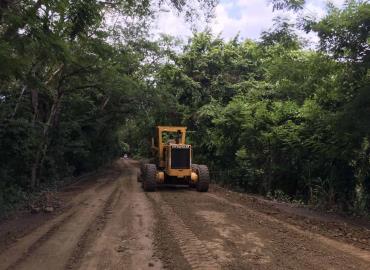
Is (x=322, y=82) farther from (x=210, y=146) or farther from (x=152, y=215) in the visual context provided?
(x=210, y=146)

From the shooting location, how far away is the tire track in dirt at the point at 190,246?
7.78 meters

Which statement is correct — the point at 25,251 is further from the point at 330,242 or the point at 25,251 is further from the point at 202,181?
the point at 202,181

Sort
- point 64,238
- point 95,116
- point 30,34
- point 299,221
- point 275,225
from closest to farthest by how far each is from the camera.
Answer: point 30,34 → point 64,238 → point 275,225 → point 299,221 → point 95,116

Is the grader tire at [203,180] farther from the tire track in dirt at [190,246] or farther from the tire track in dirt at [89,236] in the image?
the tire track in dirt at [190,246]

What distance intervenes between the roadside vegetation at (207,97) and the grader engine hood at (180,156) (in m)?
3.43

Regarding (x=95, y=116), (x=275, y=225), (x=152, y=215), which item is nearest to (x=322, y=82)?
(x=275, y=225)

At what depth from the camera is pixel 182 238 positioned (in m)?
9.83

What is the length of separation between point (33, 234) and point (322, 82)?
9603 millimetres

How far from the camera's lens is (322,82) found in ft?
49.3

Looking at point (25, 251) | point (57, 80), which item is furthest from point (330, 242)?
point (57, 80)

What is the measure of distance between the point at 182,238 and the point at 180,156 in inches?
397

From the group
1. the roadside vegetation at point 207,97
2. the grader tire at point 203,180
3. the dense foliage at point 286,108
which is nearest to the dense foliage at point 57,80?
the roadside vegetation at point 207,97

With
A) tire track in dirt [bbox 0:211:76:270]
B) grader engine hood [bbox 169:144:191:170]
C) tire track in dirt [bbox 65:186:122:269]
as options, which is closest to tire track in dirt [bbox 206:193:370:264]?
tire track in dirt [bbox 65:186:122:269]

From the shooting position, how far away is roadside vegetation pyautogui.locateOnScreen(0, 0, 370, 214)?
1200 centimetres
